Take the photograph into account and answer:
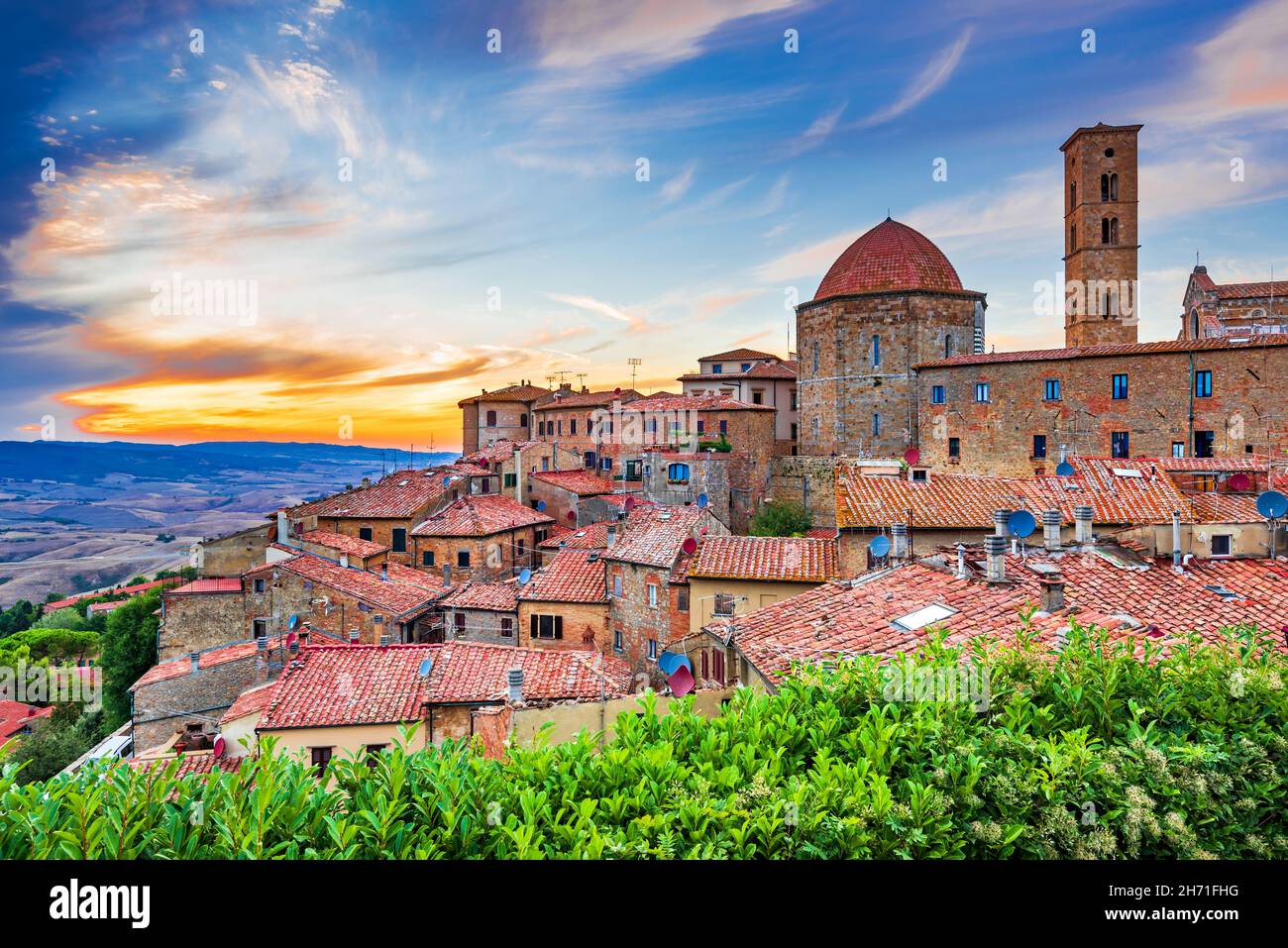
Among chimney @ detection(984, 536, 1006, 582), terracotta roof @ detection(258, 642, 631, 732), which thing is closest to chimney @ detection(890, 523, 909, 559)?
Answer: chimney @ detection(984, 536, 1006, 582)

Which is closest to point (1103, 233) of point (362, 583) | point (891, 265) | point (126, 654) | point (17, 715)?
point (891, 265)

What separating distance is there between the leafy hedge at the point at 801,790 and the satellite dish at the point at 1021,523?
10815 millimetres

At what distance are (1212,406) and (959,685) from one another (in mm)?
33427

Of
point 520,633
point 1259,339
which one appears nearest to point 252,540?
point 520,633

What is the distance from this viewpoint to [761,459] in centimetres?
4303

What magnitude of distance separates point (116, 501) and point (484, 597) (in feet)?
213

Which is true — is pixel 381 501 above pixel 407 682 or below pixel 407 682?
above

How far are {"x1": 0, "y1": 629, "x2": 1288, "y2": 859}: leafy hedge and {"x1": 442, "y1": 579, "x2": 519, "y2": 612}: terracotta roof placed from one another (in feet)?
73.5

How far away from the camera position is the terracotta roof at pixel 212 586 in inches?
1115

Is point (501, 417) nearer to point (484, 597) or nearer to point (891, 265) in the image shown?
point (891, 265)

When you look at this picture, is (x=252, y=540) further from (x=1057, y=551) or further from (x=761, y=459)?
(x=1057, y=551)

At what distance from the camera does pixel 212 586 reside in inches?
1155

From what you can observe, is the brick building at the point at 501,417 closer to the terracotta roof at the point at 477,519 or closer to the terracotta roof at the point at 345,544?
the terracotta roof at the point at 477,519

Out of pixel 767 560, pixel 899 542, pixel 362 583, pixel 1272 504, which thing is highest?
pixel 1272 504
